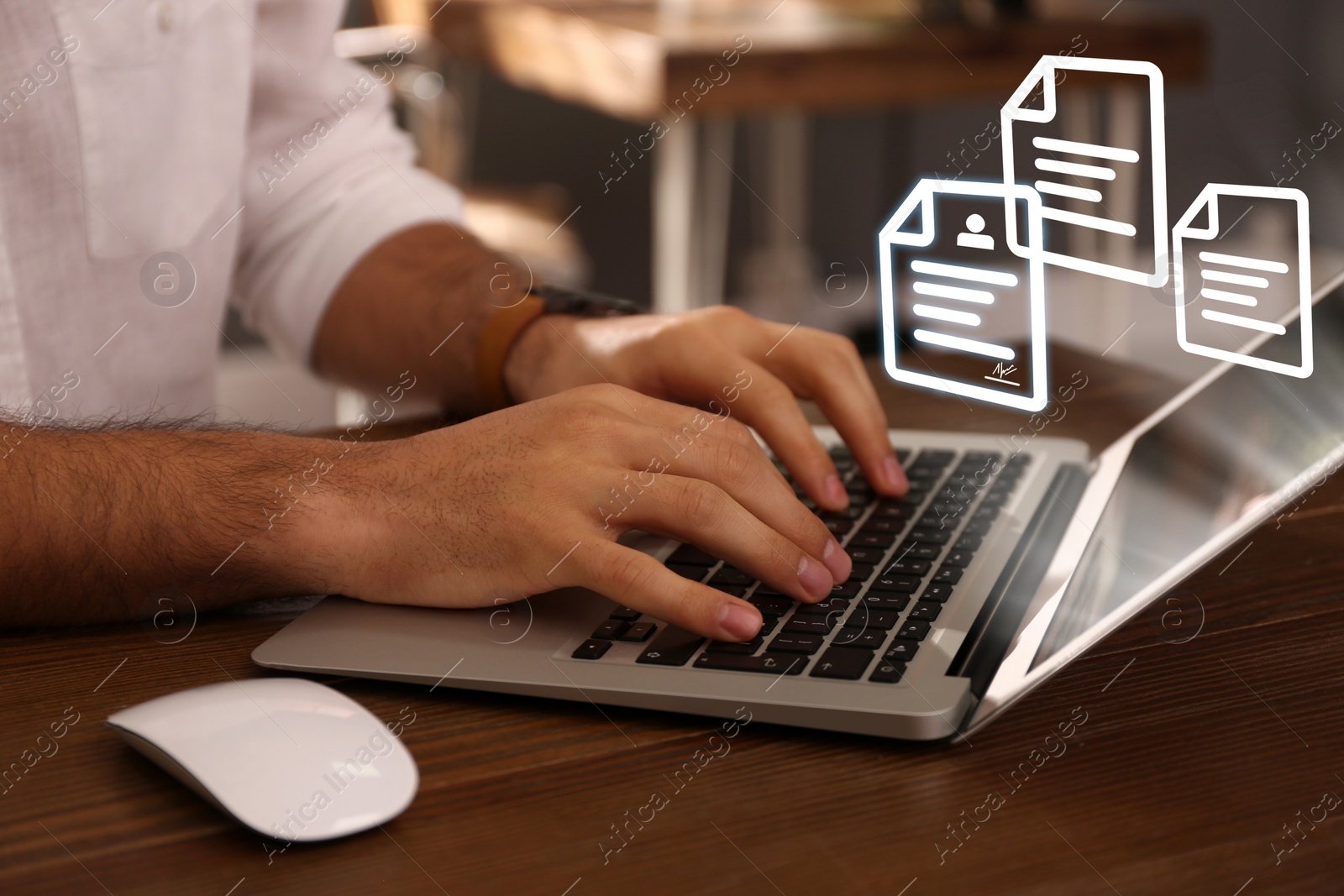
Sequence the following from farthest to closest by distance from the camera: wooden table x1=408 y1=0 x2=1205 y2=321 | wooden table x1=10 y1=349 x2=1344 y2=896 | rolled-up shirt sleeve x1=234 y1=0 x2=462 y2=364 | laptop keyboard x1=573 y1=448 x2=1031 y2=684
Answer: wooden table x1=408 y1=0 x2=1205 y2=321 → rolled-up shirt sleeve x1=234 y1=0 x2=462 y2=364 → laptop keyboard x1=573 y1=448 x2=1031 y2=684 → wooden table x1=10 y1=349 x2=1344 y2=896

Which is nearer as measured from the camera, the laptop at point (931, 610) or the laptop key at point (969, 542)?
the laptop at point (931, 610)

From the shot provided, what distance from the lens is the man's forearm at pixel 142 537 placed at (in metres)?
0.50

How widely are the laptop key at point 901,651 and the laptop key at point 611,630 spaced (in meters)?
0.10

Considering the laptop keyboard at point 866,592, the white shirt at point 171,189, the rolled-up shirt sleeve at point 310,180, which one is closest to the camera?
the laptop keyboard at point 866,592

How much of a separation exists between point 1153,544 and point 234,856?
0.33 meters

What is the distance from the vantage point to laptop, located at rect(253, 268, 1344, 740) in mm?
411

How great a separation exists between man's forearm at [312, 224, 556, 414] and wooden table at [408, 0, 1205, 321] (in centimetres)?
95

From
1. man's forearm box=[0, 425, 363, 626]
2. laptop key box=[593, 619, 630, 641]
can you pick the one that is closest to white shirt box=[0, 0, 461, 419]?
man's forearm box=[0, 425, 363, 626]

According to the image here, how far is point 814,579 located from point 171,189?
0.56m

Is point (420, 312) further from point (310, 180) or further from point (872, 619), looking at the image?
point (872, 619)

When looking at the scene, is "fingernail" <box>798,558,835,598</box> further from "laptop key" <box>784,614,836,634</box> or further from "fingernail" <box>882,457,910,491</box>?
"fingernail" <box>882,457,910,491</box>

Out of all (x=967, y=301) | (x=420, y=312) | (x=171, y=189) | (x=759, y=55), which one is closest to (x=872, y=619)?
(x=967, y=301)

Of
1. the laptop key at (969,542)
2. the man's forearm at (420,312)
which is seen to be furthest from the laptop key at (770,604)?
the man's forearm at (420,312)

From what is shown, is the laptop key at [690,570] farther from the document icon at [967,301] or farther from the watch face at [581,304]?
the watch face at [581,304]
